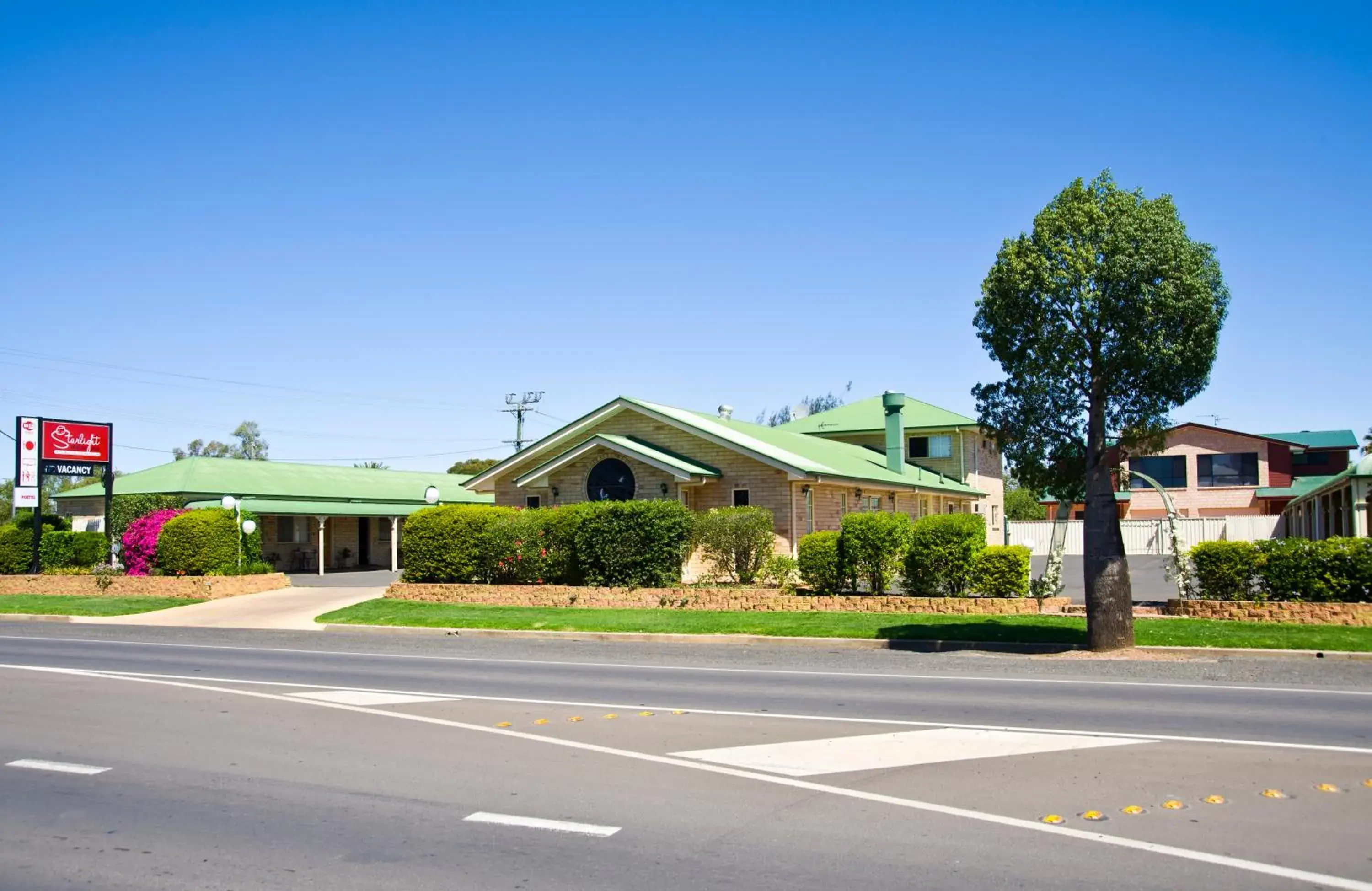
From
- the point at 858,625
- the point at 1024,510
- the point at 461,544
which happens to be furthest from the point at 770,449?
the point at 1024,510

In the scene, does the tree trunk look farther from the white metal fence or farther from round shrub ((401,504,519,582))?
the white metal fence

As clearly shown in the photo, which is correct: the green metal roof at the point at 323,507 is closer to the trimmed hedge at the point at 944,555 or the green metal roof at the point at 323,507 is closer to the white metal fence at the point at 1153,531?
the trimmed hedge at the point at 944,555

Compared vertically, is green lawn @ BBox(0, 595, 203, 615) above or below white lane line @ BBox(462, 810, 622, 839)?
above

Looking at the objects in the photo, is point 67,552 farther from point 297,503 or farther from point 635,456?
point 635,456

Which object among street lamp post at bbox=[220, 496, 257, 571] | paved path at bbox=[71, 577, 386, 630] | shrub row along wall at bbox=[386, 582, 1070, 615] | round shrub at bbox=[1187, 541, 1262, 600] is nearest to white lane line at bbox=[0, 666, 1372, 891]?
shrub row along wall at bbox=[386, 582, 1070, 615]

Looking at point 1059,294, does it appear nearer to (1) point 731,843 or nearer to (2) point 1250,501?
(1) point 731,843

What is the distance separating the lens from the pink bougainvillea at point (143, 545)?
32.6 meters

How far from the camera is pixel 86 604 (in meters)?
29.3

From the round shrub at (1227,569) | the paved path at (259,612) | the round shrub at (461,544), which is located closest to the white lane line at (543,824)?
the round shrub at (1227,569)

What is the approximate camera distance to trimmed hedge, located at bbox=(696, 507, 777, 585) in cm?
2608

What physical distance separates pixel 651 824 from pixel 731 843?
0.68 meters

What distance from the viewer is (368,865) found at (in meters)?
6.36

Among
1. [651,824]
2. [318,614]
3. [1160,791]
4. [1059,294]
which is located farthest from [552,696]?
[318,614]

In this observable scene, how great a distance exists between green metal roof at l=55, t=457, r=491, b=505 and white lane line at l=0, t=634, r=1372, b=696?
17704 mm
